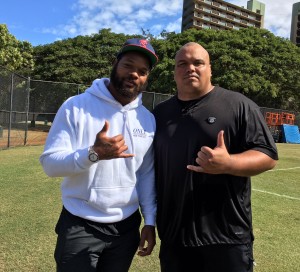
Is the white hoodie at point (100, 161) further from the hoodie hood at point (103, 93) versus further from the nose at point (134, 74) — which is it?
the nose at point (134, 74)

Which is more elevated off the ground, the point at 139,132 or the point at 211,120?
the point at 211,120

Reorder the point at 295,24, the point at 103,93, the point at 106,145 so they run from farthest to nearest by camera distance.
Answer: the point at 295,24 → the point at 103,93 → the point at 106,145

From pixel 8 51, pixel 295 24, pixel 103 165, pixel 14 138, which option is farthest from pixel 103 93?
pixel 295 24

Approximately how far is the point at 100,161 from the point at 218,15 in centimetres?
12658

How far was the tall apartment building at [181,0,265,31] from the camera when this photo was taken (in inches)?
4525

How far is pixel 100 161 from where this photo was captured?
2.26m

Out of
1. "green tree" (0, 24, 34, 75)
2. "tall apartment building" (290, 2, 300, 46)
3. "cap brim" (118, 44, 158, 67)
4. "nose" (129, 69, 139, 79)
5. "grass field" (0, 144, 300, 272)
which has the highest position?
"tall apartment building" (290, 2, 300, 46)

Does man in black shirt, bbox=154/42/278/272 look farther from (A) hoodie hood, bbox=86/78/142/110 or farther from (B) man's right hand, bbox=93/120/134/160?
(B) man's right hand, bbox=93/120/134/160

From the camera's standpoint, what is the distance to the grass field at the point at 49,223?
4.11 metres

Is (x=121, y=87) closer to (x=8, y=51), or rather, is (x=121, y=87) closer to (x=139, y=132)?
(x=139, y=132)

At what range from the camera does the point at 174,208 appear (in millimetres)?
2543

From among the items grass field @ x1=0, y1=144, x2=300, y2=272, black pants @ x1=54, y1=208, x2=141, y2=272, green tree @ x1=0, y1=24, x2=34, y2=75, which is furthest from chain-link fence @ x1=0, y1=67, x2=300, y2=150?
Answer: black pants @ x1=54, y1=208, x2=141, y2=272

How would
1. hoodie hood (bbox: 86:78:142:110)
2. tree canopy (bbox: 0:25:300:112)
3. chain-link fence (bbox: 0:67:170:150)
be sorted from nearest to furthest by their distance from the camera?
hoodie hood (bbox: 86:78:142:110)
chain-link fence (bbox: 0:67:170:150)
tree canopy (bbox: 0:25:300:112)

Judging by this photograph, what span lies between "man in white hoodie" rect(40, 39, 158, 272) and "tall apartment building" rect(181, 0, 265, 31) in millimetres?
114676
